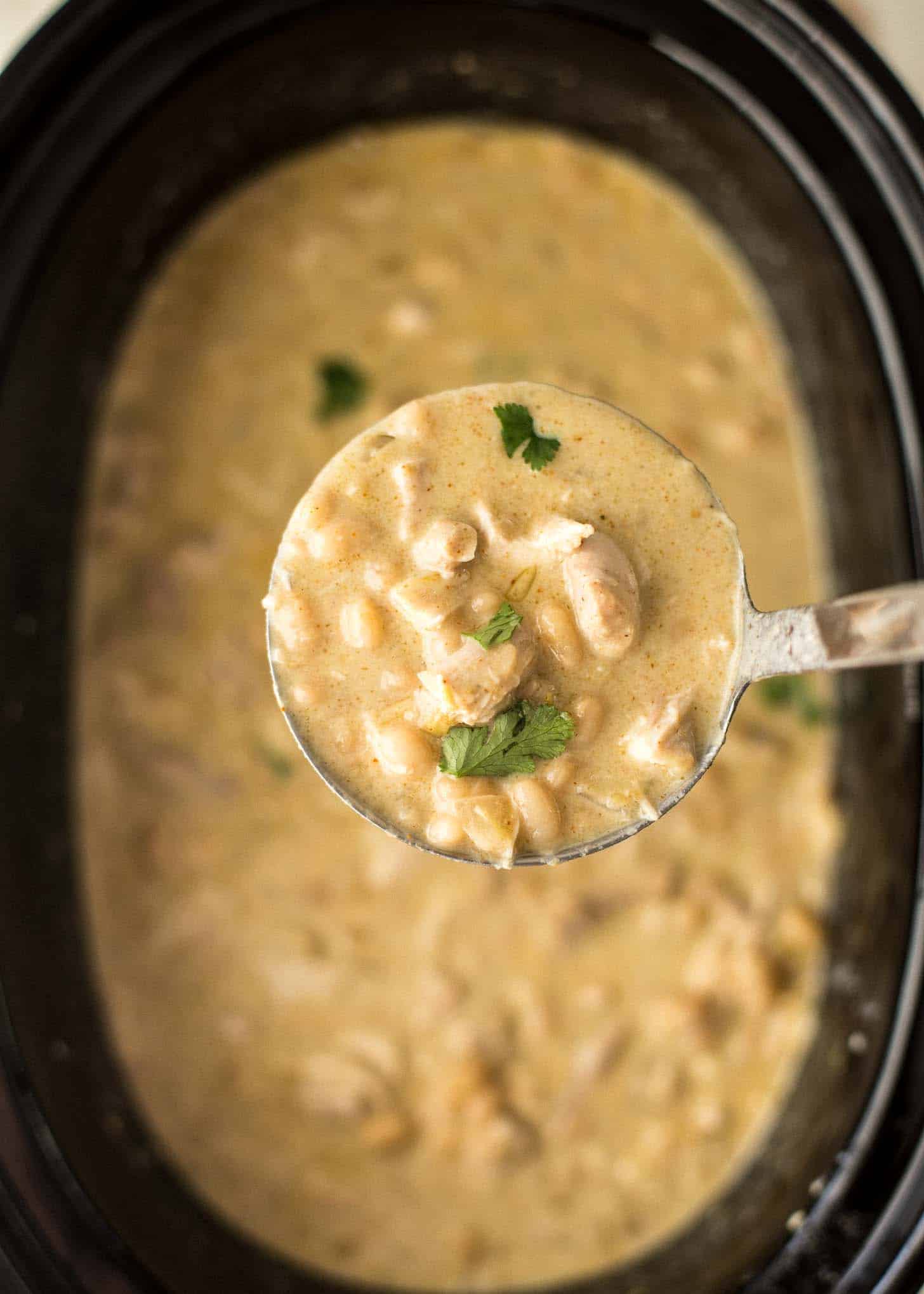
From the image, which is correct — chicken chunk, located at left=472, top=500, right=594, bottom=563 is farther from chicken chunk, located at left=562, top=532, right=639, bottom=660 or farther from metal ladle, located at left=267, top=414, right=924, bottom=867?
metal ladle, located at left=267, top=414, right=924, bottom=867

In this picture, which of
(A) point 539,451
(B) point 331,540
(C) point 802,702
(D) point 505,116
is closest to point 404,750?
(B) point 331,540

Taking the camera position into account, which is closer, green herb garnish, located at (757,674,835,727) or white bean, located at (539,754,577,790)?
white bean, located at (539,754,577,790)

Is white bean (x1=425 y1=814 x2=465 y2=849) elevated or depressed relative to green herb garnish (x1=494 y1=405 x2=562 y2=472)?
depressed

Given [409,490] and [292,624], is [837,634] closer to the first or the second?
[409,490]

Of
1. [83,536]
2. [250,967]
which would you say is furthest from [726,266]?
[250,967]

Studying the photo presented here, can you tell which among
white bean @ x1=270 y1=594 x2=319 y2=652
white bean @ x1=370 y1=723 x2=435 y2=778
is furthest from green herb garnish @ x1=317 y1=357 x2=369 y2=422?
white bean @ x1=370 y1=723 x2=435 y2=778

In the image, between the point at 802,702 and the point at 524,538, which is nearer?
the point at 524,538

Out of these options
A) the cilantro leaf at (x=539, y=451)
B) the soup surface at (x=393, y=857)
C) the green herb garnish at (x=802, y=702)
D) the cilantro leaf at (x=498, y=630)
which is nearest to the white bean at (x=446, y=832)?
the cilantro leaf at (x=498, y=630)

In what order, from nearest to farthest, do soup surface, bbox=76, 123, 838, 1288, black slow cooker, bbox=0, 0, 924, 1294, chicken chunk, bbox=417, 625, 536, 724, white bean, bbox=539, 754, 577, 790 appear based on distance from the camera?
chicken chunk, bbox=417, 625, 536, 724, white bean, bbox=539, 754, 577, 790, black slow cooker, bbox=0, 0, 924, 1294, soup surface, bbox=76, 123, 838, 1288
